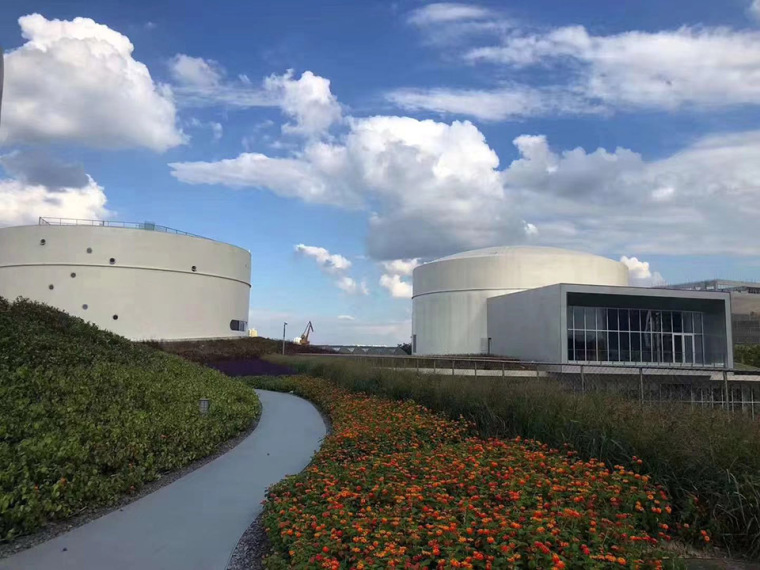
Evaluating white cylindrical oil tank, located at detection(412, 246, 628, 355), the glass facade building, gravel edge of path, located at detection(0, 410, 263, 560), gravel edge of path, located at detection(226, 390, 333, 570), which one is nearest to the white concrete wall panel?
the glass facade building

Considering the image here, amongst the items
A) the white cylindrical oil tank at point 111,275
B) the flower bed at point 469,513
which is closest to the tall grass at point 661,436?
the flower bed at point 469,513

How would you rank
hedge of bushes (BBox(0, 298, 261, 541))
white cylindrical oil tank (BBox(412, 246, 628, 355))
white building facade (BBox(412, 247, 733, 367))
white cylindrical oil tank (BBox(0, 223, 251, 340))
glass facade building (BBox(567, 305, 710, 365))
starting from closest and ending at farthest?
hedge of bushes (BBox(0, 298, 261, 541)) → white building facade (BBox(412, 247, 733, 367)) → glass facade building (BBox(567, 305, 710, 365)) → white cylindrical oil tank (BBox(0, 223, 251, 340)) → white cylindrical oil tank (BBox(412, 246, 628, 355))

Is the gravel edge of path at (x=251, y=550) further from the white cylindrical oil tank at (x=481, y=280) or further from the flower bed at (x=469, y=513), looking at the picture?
the white cylindrical oil tank at (x=481, y=280)

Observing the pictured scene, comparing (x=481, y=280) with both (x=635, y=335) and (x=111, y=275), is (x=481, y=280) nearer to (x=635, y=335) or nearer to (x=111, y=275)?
(x=635, y=335)

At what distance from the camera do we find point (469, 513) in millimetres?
4199

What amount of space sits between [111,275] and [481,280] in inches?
1096

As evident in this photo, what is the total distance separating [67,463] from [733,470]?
20.1 feet

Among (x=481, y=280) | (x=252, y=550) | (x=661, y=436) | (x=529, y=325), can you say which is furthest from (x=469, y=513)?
(x=481, y=280)

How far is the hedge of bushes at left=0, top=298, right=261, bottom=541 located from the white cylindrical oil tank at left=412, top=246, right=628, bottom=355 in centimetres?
3452

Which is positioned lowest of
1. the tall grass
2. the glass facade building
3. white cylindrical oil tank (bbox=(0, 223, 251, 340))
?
the tall grass

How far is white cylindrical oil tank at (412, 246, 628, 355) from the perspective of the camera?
43.8m

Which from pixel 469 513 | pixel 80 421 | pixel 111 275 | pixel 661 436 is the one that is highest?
pixel 111 275

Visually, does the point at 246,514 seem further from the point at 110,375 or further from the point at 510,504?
the point at 110,375

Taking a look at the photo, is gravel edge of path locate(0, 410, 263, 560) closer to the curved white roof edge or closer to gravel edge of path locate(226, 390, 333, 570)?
gravel edge of path locate(226, 390, 333, 570)
